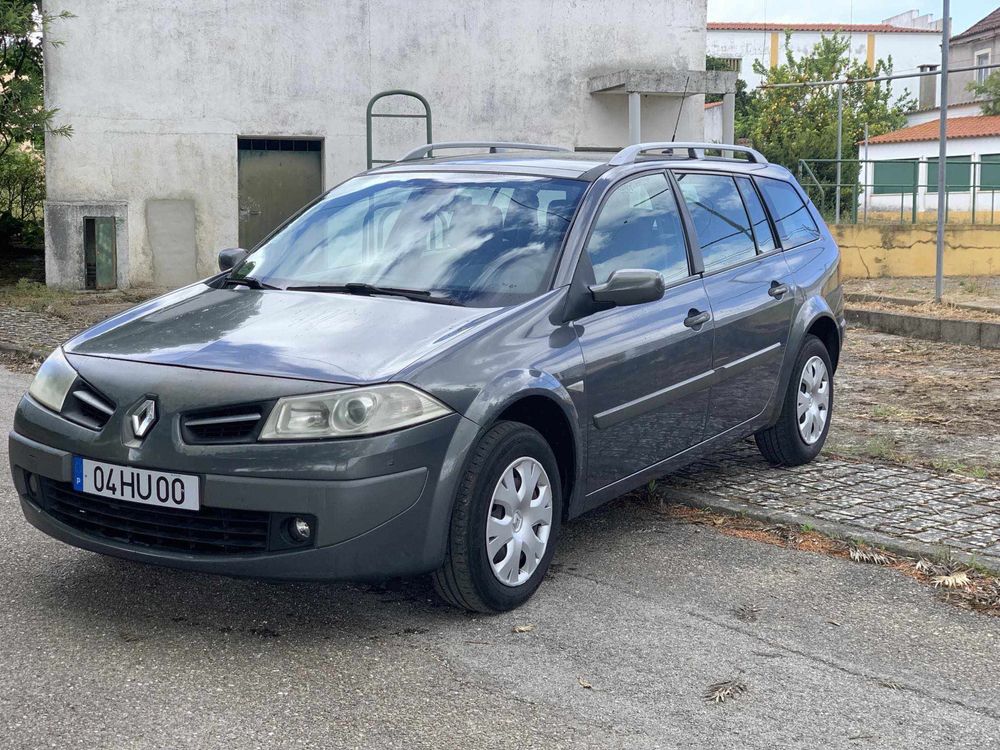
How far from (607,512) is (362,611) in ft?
6.00

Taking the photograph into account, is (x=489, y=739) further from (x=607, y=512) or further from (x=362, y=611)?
(x=607, y=512)

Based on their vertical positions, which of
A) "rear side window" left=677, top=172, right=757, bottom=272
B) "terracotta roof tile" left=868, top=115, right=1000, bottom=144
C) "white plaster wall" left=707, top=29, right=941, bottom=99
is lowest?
"rear side window" left=677, top=172, right=757, bottom=272

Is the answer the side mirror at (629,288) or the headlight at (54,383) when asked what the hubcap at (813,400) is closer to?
the side mirror at (629,288)

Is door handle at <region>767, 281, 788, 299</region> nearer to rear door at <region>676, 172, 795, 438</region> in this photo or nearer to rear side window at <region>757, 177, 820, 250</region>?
rear door at <region>676, 172, 795, 438</region>

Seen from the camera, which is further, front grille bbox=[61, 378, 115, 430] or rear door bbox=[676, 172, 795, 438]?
rear door bbox=[676, 172, 795, 438]

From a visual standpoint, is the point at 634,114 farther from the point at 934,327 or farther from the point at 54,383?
the point at 54,383

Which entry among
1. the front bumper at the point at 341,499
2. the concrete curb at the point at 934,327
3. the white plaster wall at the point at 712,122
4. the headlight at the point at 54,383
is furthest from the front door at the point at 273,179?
the white plaster wall at the point at 712,122

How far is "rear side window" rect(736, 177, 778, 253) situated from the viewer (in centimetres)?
660

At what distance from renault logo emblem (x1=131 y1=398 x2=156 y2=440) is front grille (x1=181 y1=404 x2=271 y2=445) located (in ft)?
0.40

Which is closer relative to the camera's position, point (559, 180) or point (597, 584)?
point (597, 584)

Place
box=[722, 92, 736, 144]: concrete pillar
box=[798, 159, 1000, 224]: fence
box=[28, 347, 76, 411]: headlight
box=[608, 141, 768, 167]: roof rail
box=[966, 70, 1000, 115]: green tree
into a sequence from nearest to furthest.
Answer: box=[28, 347, 76, 411]: headlight → box=[608, 141, 768, 167]: roof rail → box=[722, 92, 736, 144]: concrete pillar → box=[798, 159, 1000, 224]: fence → box=[966, 70, 1000, 115]: green tree

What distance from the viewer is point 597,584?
4.92 metres

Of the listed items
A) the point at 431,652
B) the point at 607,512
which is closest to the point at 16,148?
the point at 607,512

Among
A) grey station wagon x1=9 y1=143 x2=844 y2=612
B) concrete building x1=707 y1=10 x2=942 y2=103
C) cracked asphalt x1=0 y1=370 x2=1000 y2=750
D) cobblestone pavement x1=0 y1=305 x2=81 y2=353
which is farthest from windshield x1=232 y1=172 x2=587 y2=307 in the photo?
concrete building x1=707 y1=10 x2=942 y2=103
